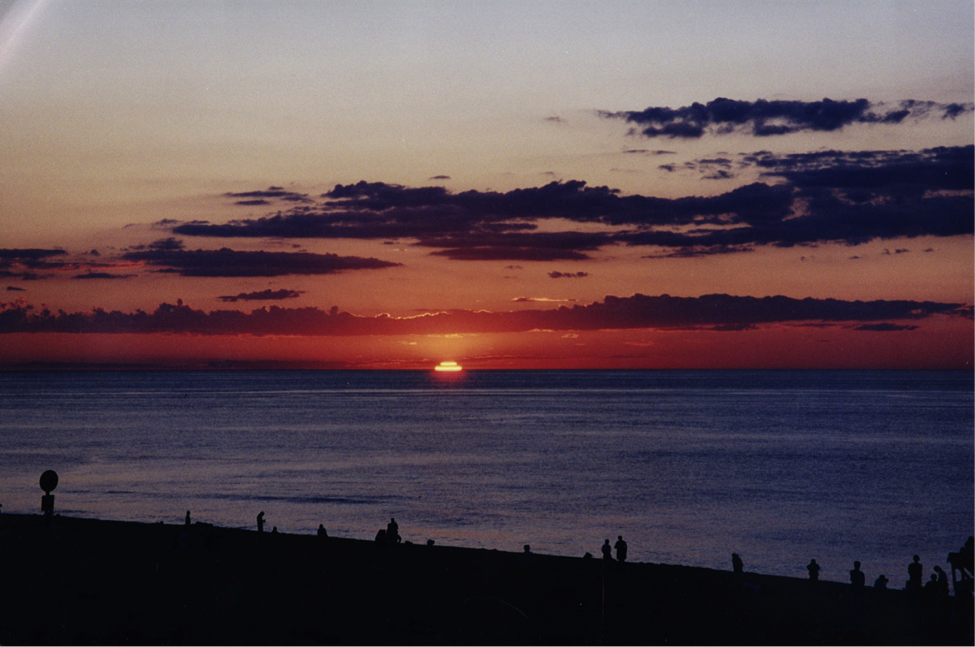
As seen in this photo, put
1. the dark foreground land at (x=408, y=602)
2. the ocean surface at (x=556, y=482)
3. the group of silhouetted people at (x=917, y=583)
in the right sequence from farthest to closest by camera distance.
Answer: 1. the ocean surface at (x=556, y=482)
2. the group of silhouetted people at (x=917, y=583)
3. the dark foreground land at (x=408, y=602)

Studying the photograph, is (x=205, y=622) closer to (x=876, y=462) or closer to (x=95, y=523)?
(x=95, y=523)

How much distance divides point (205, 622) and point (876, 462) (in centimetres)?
8090

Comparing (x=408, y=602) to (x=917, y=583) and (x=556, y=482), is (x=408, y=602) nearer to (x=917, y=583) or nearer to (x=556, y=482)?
(x=917, y=583)

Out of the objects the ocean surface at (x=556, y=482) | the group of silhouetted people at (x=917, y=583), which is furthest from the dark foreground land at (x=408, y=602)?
the ocean surface at (x=556, y=482)

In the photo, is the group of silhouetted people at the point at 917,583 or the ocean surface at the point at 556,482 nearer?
the group of silhouetted people at the point at 917,583

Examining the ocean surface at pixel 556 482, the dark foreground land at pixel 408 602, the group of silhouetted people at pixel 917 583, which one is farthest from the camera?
the ocean surface at pixel 556 482

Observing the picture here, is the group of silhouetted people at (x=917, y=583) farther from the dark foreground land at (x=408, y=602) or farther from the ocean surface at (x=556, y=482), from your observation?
the ocean surface at (x=556, y=482)

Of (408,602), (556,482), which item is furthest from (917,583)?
(556,482)

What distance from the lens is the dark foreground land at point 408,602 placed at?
21422 mm

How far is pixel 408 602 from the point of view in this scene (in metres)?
24.9

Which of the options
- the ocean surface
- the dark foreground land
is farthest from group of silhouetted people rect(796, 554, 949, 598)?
the ocean surface

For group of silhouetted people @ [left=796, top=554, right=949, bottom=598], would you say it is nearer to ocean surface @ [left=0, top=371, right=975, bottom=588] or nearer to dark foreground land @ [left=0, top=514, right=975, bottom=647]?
dark foreground land @ [left=0, top=514, right=975, bottom=647]

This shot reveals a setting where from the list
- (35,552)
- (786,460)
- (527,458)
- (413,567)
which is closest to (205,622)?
(413,567)

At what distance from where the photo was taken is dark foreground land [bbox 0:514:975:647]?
2142 centimetres
